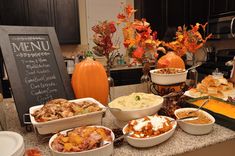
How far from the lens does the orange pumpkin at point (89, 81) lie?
1145 mm

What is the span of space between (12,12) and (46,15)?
461 mm

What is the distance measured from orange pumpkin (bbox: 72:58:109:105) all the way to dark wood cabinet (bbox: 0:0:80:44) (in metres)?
2.40

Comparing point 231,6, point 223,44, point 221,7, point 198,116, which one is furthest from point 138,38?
point 223,44

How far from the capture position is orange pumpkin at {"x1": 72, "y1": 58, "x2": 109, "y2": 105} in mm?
1145

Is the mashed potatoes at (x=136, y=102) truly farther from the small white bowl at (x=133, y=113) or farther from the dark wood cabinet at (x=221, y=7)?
the dark wood cabinet at (x=221, y=7)

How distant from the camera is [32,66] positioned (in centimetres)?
109

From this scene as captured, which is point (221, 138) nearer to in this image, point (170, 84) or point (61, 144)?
point (170, 84)

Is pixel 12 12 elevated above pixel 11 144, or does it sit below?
above

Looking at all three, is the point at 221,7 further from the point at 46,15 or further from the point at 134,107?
the point at 134,107

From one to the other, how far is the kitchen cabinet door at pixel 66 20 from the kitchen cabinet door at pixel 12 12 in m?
0.48

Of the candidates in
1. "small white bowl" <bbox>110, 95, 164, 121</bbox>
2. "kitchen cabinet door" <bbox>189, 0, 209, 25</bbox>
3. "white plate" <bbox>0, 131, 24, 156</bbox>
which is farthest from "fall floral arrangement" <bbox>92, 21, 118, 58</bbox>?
"kitchen cabinet door" <bbox>189, 0, 209, 25</bbox>

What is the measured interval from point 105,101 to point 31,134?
424mm

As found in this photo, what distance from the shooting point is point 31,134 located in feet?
3.05

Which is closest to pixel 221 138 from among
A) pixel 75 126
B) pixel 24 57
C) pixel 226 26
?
pixel 75 126
